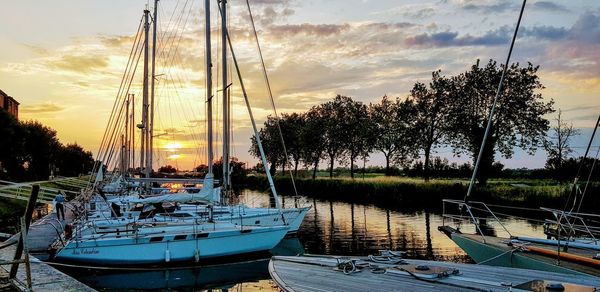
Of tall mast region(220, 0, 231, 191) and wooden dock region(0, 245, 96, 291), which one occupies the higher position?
tall mast region(220, 0, 231, 191)

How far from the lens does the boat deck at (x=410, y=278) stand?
30.8 ft

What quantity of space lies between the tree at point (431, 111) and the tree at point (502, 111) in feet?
13.2

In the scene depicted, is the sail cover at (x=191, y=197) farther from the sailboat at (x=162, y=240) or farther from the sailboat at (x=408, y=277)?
the sailboat at (x=408, y=277)

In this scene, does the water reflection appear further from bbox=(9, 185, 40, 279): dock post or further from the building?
the building

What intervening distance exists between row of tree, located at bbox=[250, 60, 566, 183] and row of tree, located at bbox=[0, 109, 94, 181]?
113ft

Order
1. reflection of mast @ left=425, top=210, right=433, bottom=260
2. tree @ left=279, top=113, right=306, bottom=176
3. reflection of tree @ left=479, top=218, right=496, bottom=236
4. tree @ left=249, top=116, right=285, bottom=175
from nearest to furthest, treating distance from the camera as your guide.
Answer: reflection of mast @ left=425, top=210, right=433, bottom=260 < reflection of tree @ left=479, top=218, right=496, bottom=236 < tree @ left=279, top=113, right=306, bottom=176 < tree @ left=249, top=116, right=285, bottom=175

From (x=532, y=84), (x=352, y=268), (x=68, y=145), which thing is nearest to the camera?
(x=352, y=268)

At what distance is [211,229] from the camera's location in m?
23.6

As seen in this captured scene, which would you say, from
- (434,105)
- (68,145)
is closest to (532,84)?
(434,105)

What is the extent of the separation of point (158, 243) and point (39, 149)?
72.1m

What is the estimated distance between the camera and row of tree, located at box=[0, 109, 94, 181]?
2466 inches

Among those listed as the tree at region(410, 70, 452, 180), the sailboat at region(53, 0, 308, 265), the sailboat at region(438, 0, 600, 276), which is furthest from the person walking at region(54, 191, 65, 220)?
the tree at region(410, 70, 452, 180)

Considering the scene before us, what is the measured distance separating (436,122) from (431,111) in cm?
172

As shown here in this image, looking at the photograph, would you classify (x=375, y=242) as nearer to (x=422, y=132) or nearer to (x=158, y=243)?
(x=158, y=243)
